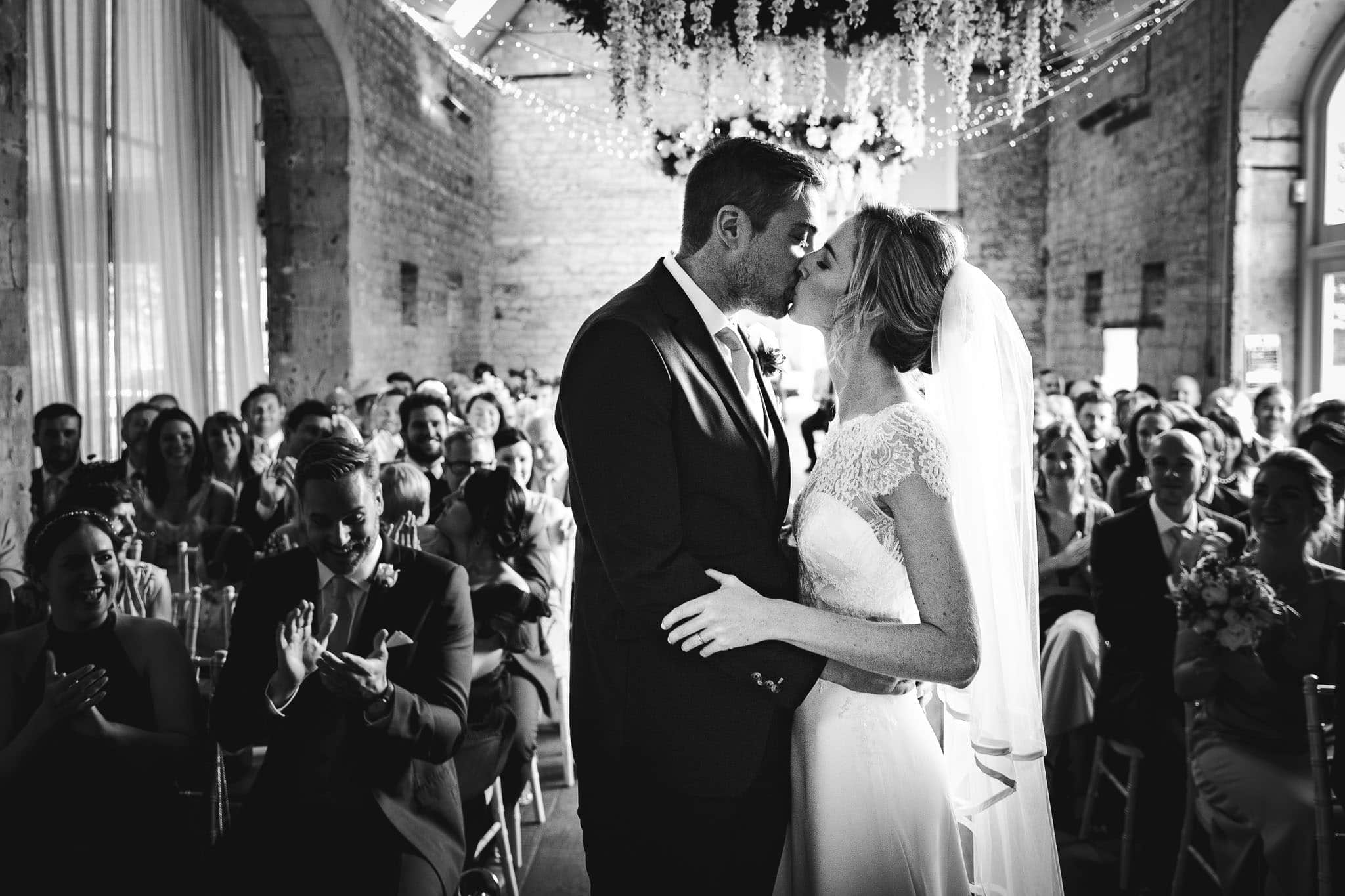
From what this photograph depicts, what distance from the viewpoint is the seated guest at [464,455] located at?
178 inches

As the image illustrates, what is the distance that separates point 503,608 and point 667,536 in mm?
1545

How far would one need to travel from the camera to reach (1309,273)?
920cm

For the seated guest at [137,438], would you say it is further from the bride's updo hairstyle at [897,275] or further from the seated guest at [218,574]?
the bride's updo hairstyle at [897,275]

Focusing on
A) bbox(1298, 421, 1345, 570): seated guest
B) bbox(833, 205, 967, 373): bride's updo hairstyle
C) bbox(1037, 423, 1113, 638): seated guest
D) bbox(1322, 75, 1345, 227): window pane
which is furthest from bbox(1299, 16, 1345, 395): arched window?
bbox(833, 205, 967, 373): bride's updo hairstyle

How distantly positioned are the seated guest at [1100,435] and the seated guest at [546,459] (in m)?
2.96

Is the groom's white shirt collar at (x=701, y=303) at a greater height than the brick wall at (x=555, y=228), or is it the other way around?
the brick wall at (x=555, y=228)

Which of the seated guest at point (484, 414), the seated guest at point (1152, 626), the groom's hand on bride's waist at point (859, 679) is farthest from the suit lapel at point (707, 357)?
the seated guest at point (484, 414)

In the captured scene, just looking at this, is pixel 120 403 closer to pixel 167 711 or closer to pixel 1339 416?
pixel 167 711

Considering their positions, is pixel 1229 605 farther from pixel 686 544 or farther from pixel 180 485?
pixel 180 485

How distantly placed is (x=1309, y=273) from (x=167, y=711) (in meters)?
9.63

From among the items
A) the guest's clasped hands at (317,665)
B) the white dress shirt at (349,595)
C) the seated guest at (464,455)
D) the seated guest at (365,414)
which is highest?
the seated guest at (365,414)

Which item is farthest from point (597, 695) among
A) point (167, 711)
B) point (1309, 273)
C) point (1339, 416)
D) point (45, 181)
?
point (1309, 273)

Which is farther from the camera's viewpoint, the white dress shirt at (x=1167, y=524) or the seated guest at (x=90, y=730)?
the white dress shirt at (x=1167, y=524)

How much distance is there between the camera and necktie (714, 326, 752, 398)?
195 centimetres
